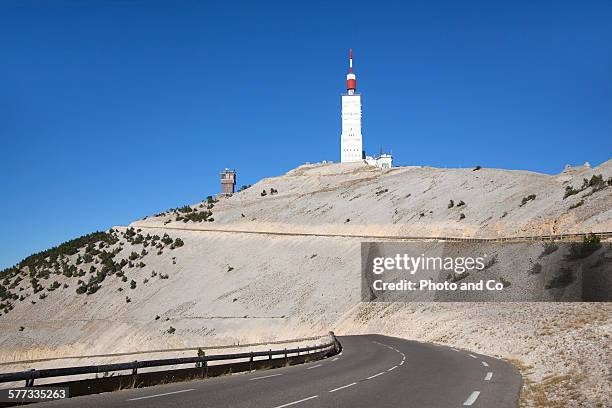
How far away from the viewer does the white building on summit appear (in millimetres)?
162500

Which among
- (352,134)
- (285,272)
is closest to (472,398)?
(285,272)

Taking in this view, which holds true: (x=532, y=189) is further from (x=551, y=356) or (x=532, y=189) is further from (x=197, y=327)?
(x=551, y=356)

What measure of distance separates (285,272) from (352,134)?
97.2 metres

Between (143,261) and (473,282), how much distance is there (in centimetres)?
5719

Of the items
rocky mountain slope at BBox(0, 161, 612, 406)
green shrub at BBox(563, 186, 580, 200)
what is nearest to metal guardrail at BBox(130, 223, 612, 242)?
rocky mountain slope at BBox(0, 161, 612, 406)

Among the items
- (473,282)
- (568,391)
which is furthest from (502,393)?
(473,282)

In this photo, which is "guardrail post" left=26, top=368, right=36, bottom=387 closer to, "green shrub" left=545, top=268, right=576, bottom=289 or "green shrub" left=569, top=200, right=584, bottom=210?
"green shrub" left=545, top=268, right=576, bottom=289

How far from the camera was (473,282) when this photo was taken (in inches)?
1874

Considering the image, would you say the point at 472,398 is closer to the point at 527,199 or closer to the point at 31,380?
the point at 31,380

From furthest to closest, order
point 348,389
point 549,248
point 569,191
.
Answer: point 569,191, point 549,248, point 348,389

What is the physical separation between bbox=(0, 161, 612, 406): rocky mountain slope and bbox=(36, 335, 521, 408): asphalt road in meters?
5.58

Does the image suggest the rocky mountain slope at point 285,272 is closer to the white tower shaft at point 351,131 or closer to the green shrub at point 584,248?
the green shrub at point 584,248

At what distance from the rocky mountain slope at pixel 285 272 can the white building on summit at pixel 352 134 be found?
46587mm

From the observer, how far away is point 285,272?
72.2 m
